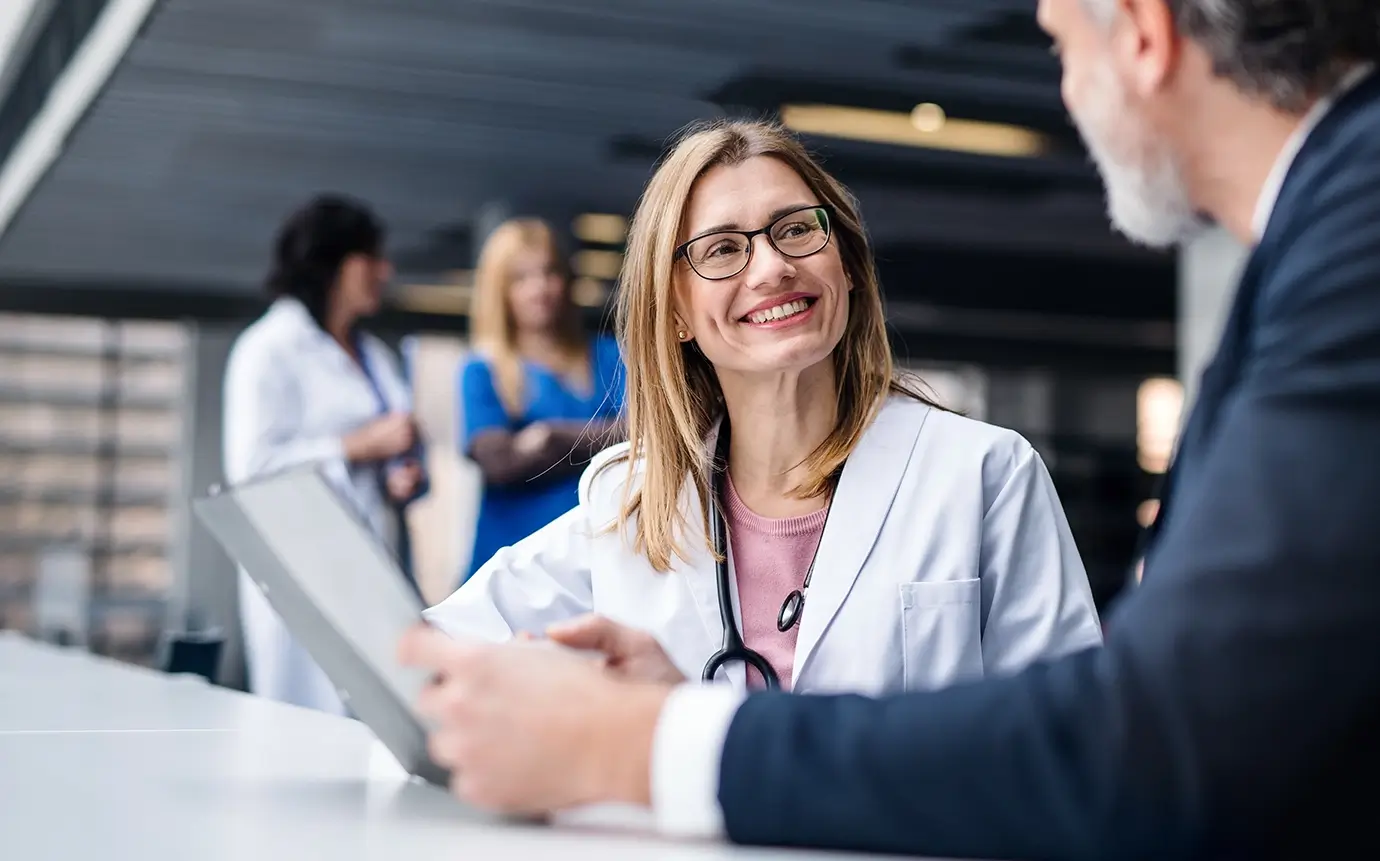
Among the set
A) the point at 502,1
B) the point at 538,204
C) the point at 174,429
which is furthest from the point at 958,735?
the point at 174,429

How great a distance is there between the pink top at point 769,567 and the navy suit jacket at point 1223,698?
1.04 m

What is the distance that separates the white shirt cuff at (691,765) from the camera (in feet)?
2.69

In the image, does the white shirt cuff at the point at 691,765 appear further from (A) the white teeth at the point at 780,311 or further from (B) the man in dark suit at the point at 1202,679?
(A) the white teeth at the point at 780,311

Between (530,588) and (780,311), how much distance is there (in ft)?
1.65

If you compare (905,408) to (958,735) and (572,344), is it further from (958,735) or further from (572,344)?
(572,344)

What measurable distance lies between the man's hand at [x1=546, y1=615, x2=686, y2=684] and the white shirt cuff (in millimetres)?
336

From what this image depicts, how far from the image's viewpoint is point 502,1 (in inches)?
244

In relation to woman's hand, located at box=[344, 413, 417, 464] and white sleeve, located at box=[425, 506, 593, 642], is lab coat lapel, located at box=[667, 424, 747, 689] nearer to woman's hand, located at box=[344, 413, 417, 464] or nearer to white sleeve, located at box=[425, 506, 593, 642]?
white sleeve, located at box=[425, 506, 593, 642]

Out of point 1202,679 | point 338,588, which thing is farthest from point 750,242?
point 1202,679

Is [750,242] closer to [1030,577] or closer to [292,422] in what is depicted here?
[1030,577]

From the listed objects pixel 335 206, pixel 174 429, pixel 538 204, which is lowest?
pixel 174 429

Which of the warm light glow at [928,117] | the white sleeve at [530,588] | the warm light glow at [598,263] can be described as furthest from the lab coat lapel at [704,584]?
the warm light glow at [598,263]

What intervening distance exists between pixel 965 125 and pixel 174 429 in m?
9.07

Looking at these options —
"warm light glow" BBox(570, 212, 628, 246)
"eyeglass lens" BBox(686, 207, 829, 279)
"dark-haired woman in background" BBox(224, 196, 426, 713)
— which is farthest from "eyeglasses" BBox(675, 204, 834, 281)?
"warm light glow" BBox(570, 212, 628, 246)
